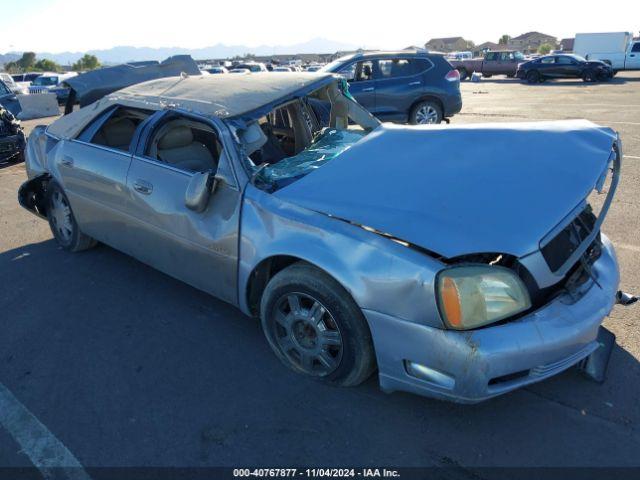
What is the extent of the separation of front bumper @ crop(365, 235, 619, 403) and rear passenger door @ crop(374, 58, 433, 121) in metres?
8.14

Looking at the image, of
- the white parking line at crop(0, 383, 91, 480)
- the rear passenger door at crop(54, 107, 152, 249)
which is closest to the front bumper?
the white parking line at crop(0, 383, 91, 480)

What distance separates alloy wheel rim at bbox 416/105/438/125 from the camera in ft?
33.9

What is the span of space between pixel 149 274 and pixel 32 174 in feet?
5.40

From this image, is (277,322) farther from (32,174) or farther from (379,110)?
(379,110)

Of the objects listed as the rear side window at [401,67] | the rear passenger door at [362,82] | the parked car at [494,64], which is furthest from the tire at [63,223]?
the parked car at [494,64]

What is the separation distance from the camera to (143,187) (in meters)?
3.63

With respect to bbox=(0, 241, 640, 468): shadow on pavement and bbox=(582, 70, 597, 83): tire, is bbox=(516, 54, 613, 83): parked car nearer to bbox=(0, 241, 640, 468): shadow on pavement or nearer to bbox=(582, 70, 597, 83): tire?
bbox=(582, 70, 597, 83): tire

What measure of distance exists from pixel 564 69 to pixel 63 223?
2708 cm

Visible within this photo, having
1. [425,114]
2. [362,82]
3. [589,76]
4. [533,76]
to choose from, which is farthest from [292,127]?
[533,76]

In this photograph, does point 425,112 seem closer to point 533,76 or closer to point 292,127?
point 292,127

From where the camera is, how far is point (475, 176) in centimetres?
282

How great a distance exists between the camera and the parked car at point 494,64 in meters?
31.8

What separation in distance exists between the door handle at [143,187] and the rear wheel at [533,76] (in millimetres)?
27235

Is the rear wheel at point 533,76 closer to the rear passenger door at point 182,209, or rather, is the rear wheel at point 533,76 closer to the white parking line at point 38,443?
the rear passenger door at point 182,209
